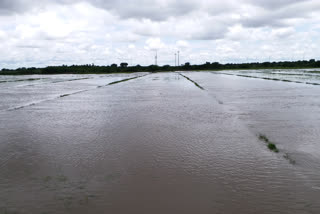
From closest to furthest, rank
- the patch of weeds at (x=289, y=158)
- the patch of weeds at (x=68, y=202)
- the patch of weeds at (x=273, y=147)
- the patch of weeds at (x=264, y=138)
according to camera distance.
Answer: the patch of weeds at (x=68, y=202)
the patch of weeds at (x=289, y=158)
the patch of weeds at (x=273, y=147)
the patch of weeds at (x=264, y=138)

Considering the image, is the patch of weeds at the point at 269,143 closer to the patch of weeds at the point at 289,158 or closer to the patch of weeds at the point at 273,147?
the patch of weeds at the point at 273,147

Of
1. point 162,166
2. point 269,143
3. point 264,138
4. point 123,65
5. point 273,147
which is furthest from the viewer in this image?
point 123,65

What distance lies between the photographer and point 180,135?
8.30 m

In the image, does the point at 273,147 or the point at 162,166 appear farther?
the point at 273,147

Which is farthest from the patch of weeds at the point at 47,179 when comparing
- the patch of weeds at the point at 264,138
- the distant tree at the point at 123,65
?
the distant tree at the point at 123,65

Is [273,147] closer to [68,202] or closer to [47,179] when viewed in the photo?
[68,202]

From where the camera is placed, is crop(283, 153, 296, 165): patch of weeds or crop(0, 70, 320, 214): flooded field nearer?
crop(0, 70, 320, 214): flooded field

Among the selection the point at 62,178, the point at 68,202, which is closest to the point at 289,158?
the point at 68,202

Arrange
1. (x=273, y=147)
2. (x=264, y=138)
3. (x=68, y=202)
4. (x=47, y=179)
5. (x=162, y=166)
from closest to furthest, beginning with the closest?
(x=68, y=202)
(x=47, y=179)
(x=162, y=166)
(x=273, y=147)
(x=264, y=138)

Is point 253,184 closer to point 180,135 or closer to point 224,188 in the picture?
point 224,188

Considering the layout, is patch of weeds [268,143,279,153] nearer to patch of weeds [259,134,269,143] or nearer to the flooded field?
the flooded field

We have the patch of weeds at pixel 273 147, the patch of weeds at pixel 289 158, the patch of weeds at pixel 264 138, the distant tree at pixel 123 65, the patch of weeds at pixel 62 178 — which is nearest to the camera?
the patch of weeds at pixel 62 178

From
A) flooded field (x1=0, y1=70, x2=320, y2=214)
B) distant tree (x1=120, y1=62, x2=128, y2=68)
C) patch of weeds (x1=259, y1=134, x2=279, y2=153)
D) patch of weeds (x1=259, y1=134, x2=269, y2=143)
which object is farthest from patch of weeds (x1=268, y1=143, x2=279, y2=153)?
distant tree (x1=120, y1=62, x2=128, y2=68)

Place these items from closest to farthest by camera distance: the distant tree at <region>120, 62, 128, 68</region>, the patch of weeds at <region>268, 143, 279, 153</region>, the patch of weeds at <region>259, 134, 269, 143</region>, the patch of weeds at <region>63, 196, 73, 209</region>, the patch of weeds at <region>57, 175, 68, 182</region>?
the patch of weeds at <region>63, 196, 73, 209</region>, the patch of weeds at <region>57, 175, 68, 182</region>, the patch of weeds at <region>268, 143, 279, 153</region>, the patch of weeds at <region>259, 134, 269, 143</region>, the distant tree at <region>120, 62, 128, 68</region>
